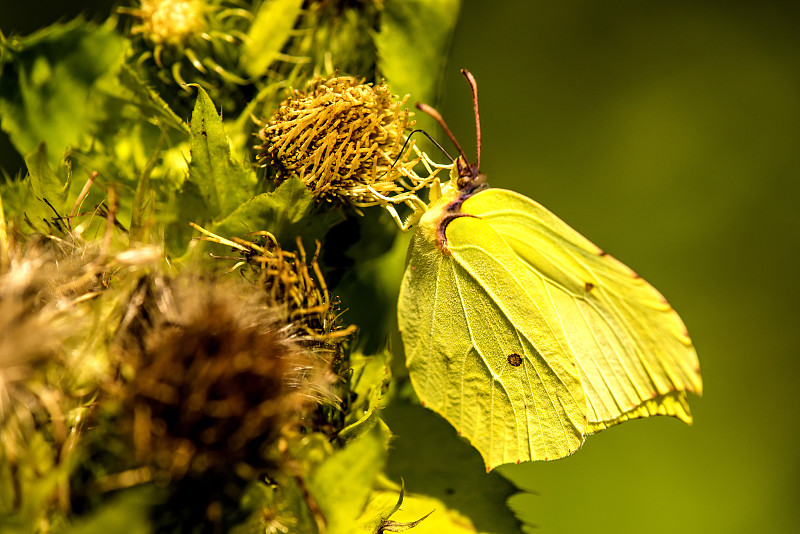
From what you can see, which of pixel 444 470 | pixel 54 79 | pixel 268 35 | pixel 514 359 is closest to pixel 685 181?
pixel 514 359

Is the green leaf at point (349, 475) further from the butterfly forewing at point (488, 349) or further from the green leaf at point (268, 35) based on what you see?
the green leaf at point (268, 35)

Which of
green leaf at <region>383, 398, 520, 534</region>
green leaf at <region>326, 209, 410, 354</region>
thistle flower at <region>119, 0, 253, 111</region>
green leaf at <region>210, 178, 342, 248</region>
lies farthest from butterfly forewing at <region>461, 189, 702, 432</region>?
thistle flower at <region>119, 0, 253, 111</region>

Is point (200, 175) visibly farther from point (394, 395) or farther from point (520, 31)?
point (520, 31)

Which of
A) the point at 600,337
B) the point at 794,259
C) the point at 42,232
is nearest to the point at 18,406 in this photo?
the point at 42,232

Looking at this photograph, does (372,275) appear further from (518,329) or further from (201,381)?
(201,381)

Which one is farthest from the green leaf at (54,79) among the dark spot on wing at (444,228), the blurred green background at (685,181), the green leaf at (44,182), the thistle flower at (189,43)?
the blurred green background at (685,181)

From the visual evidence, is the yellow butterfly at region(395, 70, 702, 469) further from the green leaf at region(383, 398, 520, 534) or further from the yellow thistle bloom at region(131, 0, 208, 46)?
the yellow thistle bloom at region(131, 0, 208, 46)
